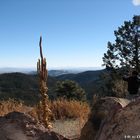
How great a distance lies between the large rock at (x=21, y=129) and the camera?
5250 millimetres

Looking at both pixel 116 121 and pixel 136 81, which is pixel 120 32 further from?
pixel 116 121

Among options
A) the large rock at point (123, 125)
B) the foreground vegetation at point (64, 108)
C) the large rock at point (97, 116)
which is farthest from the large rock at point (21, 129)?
the foreground vegetation at point (64, 108)

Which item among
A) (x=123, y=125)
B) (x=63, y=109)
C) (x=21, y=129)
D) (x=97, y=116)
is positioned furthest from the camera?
(x=63, y=109)

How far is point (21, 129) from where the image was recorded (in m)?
5.42

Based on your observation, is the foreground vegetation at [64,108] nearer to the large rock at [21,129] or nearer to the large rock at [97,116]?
the large rock at [97,116]

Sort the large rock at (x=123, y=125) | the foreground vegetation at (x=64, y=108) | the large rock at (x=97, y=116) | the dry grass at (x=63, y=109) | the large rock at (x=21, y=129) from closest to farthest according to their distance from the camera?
the large rock at (x=123, y=125)
the large rock at (x=21, y=129)
the large rock at (x=97, y=116)
the dry grass at (x=63, y=109)
the foreground vegetation at (x=64, y=108)

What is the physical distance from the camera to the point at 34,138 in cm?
538

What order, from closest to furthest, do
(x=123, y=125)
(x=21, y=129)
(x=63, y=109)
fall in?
(x=123, y=125) → (x=21, y=129) → (x=63, y=109)

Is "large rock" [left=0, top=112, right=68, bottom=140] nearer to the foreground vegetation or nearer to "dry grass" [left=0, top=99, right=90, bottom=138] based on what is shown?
"dry grass" [left=0, top=99, right=90, bottom=138]

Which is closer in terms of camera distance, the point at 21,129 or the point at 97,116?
the point at 21,129

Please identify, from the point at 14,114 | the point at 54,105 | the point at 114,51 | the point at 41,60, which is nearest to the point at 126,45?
the point at 114,51

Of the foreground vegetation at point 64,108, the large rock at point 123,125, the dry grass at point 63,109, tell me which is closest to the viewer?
the large rock at point 123,125

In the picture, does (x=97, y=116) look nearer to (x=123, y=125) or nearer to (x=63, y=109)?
(x=123, y=125)

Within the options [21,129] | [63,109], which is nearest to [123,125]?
[21,129]
